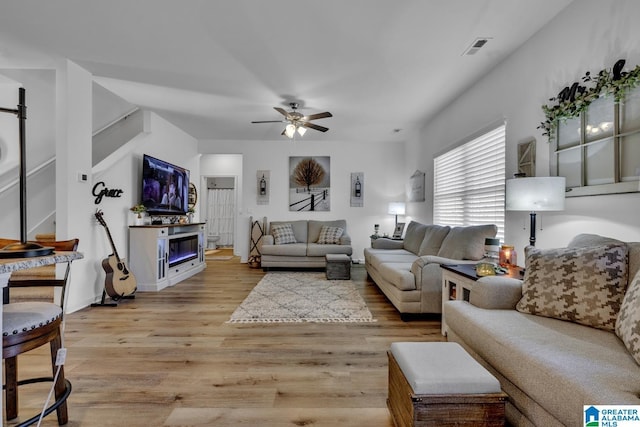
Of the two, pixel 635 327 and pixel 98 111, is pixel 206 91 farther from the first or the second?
pixel 635 327

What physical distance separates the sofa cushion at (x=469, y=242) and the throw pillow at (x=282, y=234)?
3.31 m

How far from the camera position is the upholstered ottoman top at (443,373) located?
4.14ft

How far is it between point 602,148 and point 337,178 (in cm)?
506

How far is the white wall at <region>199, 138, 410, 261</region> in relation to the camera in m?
6.82

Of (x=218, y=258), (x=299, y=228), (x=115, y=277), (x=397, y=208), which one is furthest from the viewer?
(x=218, y=258)

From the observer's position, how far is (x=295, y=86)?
3.89 m

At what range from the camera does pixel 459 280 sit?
8.38 feet

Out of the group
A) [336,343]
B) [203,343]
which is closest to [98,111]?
[203,343]

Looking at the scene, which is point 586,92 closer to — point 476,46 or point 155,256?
point 476,46

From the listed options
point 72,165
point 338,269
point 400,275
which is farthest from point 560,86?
Result: point 72,165

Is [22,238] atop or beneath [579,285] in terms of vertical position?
atop

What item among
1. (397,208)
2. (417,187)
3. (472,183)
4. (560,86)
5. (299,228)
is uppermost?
(560,86)

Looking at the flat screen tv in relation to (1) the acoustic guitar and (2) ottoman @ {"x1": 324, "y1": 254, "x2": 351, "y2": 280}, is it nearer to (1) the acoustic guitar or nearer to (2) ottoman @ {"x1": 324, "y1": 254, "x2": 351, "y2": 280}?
(1) the acoustic guitar

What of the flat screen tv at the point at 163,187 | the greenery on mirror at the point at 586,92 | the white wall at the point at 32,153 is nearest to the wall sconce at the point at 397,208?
the greenery on mirror at the point at 586,92
